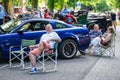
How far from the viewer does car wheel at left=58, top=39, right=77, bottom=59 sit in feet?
42.2

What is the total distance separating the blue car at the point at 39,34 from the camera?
11.9 meters

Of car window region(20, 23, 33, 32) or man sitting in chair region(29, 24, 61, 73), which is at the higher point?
car window region(20, 23, 33, 32)

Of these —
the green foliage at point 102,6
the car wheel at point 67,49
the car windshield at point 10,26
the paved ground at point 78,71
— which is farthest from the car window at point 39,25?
the green foliage at point 102,6

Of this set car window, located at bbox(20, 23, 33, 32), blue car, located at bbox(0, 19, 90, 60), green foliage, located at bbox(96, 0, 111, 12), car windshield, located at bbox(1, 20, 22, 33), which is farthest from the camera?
green foliage, located at bbox(96, 0, 111, 12)

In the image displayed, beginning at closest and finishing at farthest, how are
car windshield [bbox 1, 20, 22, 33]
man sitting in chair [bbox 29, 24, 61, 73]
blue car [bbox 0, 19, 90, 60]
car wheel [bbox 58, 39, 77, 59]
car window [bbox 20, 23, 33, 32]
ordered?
man sitting in chair [bbox 29, 24, 61, 73] → blue car [bbox 0, 19, 90, 60] → car windshield [bbox 1, 20, 22, 33] → car window [bbox 20, 23, 33, 32] → car wheel [bbox 58, 39, 77, 59]

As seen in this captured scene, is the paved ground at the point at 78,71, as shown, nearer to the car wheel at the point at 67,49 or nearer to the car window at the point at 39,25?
the car wheel at the point at 67,49

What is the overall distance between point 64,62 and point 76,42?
123cm

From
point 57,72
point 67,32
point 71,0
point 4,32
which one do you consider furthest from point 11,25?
point 71,0

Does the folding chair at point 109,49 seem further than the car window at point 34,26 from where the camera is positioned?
Yes

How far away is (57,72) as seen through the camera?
33.6 feet

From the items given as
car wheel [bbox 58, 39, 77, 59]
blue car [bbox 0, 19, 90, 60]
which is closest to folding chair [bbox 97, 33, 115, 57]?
blue car [bbox 0, 19, 90, 60]

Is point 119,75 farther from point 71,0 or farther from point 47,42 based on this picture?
point 71,0

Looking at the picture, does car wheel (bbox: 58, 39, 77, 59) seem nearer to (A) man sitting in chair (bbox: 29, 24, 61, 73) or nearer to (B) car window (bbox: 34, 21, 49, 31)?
(B) car window (bbox: 34, 21, 49, 31)

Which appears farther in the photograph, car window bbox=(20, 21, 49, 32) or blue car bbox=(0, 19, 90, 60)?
Result: car window bbox=(20, 21, 49, 32)
